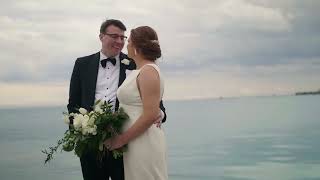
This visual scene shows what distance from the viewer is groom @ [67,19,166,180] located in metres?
2.87

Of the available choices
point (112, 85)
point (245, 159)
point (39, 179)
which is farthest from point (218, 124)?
point (112, 85)

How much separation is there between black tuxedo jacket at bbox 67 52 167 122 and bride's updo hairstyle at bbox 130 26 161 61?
1.54 feet

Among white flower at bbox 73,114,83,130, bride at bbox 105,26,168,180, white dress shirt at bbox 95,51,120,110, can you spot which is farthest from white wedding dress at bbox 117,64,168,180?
white dress shirt at bbox 95,51,120,110

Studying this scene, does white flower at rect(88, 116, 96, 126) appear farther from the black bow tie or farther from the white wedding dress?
the black bow tie

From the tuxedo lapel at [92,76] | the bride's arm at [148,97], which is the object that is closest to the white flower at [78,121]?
the bride's arm at [148,97]

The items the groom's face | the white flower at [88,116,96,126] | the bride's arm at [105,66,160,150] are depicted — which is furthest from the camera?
the groom's face

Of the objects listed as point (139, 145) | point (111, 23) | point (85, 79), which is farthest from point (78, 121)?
point (111, 23)

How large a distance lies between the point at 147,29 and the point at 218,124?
3257cm

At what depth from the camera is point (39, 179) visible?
10367mm

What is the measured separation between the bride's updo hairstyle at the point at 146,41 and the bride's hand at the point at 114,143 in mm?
414

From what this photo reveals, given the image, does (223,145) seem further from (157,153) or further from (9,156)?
(157,153)

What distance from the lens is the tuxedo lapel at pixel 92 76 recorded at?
9.66ft

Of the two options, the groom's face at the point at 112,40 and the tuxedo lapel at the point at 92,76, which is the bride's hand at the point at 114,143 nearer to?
the tuxedo lapel at the point at 92,76

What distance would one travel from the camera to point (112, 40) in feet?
9.43
